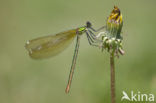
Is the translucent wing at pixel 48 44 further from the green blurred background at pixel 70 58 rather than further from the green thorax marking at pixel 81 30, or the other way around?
the green blurred background at pixel 70 58

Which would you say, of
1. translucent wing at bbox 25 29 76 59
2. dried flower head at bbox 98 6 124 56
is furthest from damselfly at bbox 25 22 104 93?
dried flower head at bbox 98 6 124 56

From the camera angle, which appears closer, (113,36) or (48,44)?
(113,36)

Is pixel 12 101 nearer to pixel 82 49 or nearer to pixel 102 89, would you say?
pixel 102 89

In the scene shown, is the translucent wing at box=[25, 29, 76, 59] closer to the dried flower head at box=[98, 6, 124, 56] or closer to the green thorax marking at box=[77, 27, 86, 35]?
the green thorax marking at box=[77, 27, 86, 35]

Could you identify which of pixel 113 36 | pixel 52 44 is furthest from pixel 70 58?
pixel 113 36

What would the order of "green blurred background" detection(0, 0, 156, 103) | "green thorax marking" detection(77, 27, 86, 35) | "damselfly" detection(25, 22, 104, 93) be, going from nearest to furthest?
"green thorax marking" detection(77, 27, 86, 35) → "damselfly" detection(25, 22, 104, 93) → "green blurred background" detection(0, 0, 156, 103)

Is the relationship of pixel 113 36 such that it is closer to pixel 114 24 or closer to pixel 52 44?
pixel 114 24

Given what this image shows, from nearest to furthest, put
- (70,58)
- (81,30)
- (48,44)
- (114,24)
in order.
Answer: (114,24) < (81,30) < (48,44) < (70,58)
